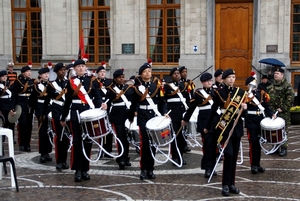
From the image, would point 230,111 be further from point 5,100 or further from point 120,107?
point 5,100

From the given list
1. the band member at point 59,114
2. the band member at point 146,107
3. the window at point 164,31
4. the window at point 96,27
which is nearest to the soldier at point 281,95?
the band member at point 146,107

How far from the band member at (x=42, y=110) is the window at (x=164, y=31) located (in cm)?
1083

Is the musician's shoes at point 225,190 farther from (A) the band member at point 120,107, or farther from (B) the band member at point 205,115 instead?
(A) the band member at point 120,107

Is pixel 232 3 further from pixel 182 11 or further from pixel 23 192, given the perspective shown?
pixel 23 192

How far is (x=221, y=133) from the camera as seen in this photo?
8359mm

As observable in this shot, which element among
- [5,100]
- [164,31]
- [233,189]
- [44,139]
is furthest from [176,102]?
[164,31]

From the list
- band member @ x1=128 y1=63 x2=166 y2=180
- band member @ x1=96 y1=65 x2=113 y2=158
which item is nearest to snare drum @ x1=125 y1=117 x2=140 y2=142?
band member @ x1=96 y1=65 x2=113 y2=158

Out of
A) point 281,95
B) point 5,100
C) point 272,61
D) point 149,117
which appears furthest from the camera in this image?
point 272,61

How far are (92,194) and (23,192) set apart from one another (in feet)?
3.69

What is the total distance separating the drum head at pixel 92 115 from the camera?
8.91 meters

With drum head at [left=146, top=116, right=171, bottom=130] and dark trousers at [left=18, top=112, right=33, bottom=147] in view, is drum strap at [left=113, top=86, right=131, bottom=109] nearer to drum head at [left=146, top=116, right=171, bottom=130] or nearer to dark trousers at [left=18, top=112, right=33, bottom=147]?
drum head at [left=146, top=116, right=171, bottom=130]

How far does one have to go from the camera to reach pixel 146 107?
9672 mm

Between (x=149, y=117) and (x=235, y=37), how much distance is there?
42.1 ft

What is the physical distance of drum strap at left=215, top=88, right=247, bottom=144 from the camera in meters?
8.27
